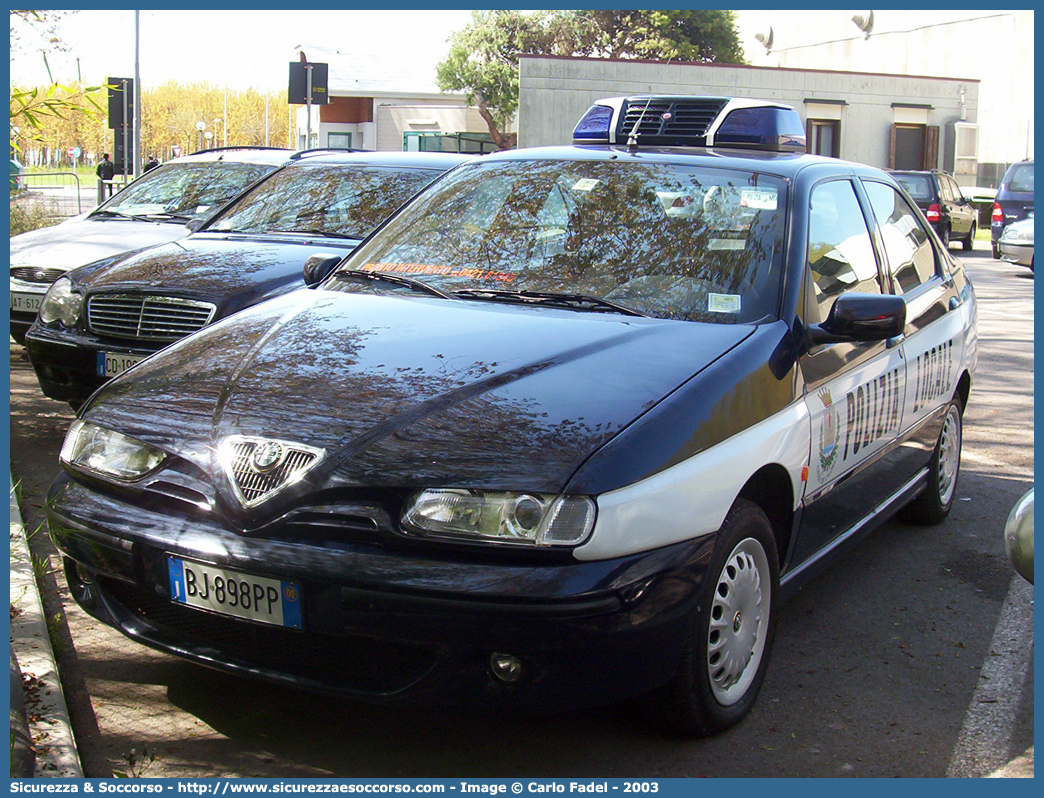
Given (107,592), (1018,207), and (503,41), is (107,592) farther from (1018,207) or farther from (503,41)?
(503,41)

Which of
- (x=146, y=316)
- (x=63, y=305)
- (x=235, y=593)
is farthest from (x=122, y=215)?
(x=235, y=593)

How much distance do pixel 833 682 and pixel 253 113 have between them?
A: 9760cm

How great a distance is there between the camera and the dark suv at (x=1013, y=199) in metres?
21.5

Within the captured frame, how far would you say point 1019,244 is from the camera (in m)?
19.5

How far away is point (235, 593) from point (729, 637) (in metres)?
1.35

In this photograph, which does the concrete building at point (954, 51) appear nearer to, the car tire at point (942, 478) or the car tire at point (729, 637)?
the car tire at point (942, 478)

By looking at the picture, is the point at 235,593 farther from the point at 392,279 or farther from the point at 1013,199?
the point at 1013,199

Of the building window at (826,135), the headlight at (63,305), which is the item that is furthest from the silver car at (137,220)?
the building window at (826,135)

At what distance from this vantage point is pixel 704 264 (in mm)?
3818

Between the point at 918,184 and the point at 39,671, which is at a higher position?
the point at 918,184

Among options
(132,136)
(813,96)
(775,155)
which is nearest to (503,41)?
(813,96)

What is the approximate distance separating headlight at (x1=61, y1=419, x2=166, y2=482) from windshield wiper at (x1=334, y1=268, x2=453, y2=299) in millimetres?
1184

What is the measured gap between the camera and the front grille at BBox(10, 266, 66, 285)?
8.16 m

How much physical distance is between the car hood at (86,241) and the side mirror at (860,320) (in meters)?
5.60
